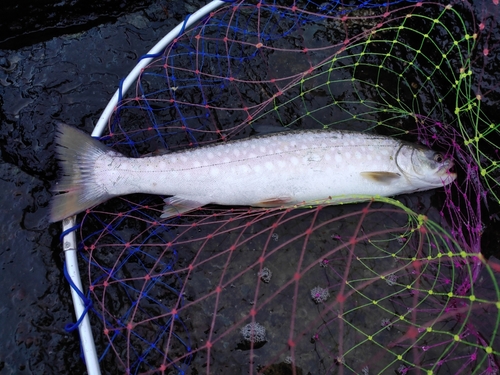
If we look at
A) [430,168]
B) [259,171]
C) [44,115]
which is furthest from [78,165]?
[430,168]

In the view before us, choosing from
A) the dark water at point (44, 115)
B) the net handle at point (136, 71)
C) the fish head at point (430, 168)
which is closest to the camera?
the dark water at point (44, 115)

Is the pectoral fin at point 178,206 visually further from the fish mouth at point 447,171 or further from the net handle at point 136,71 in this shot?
the fish mouth at point 447,171

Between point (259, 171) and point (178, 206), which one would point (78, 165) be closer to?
point (178, 206)

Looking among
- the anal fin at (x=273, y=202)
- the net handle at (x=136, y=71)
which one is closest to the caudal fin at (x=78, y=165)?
the net handle at (x=136, y=71)

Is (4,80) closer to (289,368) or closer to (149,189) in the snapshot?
(149,189)

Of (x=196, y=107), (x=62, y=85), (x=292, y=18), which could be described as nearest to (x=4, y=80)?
(x=62, y=85)

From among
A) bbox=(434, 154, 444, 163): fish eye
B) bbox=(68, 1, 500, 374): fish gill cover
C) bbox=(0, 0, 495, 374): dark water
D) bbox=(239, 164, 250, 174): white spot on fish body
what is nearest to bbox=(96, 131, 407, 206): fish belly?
bbox=(239, 164, 250, 174): white spot on fish body

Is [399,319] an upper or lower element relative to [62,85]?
lower
